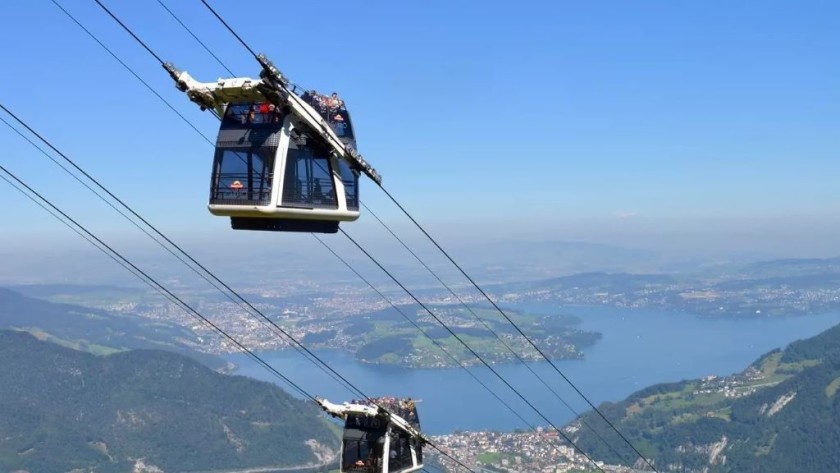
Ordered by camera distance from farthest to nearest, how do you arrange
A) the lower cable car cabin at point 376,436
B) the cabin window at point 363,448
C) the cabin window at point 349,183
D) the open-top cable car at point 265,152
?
the cabin window at point 363,448 → the lower cable car cabin at point 376,436 → the cabin window at point 349,183 → the open-top cable car at point 265,152

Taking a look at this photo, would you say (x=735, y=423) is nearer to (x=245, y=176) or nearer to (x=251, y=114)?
(x=245, y=176)

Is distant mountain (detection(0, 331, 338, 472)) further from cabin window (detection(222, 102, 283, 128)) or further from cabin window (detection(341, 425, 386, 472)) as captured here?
cabin window (detection(222, 102, 283, 128))

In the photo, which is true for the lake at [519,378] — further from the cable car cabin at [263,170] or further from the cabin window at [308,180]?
the cable car cabin at [263,170]

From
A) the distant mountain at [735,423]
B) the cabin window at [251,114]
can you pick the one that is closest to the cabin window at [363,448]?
the cabin window at [251,114]

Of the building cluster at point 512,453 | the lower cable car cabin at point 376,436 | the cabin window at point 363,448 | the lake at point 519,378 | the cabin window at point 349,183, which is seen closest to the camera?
the cabin window at point 349,183

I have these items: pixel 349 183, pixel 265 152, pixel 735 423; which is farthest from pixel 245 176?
pixel 735 423

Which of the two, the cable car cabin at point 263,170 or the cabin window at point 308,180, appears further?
the cabin window at point 308,180

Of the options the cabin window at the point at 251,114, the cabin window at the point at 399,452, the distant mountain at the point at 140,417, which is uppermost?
the cabin window at the point at 251,114

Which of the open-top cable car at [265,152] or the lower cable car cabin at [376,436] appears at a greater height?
the open-top cable car at [265,152]
